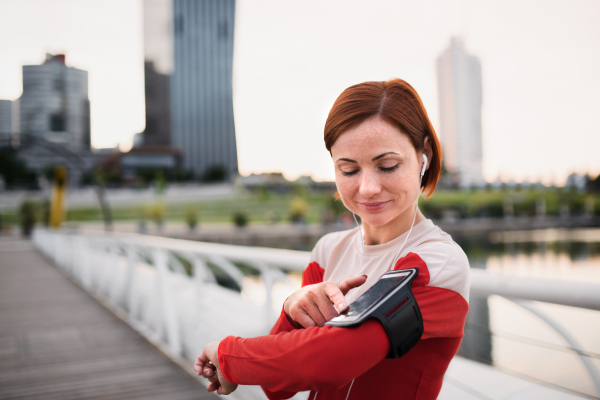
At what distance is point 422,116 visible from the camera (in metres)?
0.83

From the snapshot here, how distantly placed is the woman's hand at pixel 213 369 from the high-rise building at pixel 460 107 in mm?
677

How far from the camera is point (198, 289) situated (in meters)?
2.95

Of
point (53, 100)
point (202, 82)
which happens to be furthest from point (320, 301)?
point (53, 100)

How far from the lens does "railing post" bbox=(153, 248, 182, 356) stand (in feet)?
10.9

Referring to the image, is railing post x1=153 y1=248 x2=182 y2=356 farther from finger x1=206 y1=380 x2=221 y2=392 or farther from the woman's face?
the woman's face

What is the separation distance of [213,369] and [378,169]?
54cm

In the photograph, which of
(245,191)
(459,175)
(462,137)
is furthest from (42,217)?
(459,175)

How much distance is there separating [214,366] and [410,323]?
0.45 m

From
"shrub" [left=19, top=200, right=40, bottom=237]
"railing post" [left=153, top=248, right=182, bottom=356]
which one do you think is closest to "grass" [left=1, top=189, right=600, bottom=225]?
"shrub" [left=19, top=200, right=40, bottom=237]

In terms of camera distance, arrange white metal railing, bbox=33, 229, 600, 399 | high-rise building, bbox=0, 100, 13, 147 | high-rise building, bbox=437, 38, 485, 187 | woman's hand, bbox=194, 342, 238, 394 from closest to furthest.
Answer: woman's hand, bbox=194, 342, 238, 394 < white metal railing, bbox=33, 229, 600, 399 < high-rise building, bbox=437, 38, 485, 187 < high-rise building, bbox=0, 100, 13, 147

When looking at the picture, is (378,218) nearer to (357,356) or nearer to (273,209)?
(357,356)

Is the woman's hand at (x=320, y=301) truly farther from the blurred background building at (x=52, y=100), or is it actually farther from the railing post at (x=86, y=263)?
the blurred background building at (x=52, y=100)

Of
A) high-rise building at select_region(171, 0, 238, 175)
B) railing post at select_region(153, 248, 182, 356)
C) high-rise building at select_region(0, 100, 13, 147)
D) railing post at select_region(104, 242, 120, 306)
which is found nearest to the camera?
railing post at select_region(153, 248, 182, 356)

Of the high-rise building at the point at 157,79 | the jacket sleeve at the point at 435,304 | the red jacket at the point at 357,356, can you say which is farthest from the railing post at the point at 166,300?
the high-rise building at the point at 157,79
